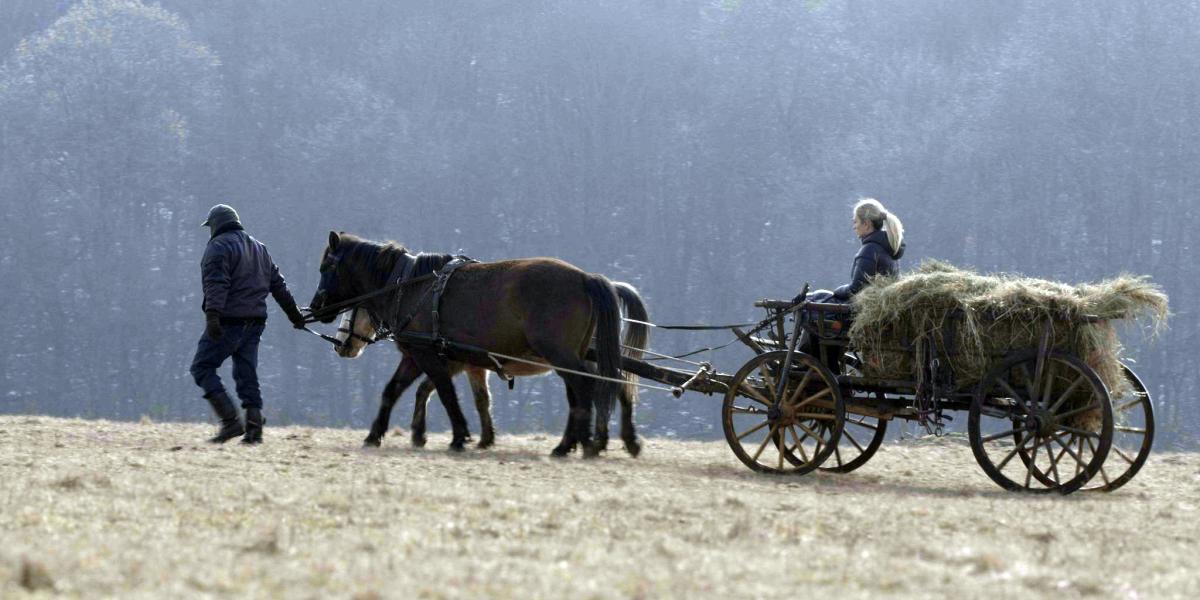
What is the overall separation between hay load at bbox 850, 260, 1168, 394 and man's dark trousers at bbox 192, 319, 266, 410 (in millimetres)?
→ 5158

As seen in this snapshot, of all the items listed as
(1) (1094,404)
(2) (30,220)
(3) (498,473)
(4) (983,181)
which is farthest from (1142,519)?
(2) (30,220)

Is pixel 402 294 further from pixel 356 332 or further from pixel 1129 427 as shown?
pixel 1129 427

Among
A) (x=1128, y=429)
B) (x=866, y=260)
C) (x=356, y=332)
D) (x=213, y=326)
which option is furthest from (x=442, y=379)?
(x=1128, y=429)

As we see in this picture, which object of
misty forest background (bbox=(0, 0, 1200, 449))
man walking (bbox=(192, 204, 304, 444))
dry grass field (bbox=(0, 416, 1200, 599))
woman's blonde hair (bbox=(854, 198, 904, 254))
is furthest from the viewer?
misty forest background (bbox=(0, 0, 1200, 449))

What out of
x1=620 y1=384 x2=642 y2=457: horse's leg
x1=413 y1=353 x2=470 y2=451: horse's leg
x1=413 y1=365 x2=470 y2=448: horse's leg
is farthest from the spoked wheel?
x1=413 y1=365 x2=470 y2=448: horse's leg

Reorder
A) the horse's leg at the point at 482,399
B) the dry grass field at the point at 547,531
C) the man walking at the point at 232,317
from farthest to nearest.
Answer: the horse's leg at the point at 482,399 < the man walking at the point at 232,317 < the dry grass field at the point at 547,531

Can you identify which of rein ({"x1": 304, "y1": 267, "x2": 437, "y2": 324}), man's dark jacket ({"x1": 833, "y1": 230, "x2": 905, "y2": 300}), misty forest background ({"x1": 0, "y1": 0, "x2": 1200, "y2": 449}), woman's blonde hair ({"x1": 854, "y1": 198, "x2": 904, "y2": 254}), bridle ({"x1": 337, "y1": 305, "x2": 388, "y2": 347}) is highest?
misty forest background ({"x1": 0, "y1": 0, "x2": 1200, "y2": 449})

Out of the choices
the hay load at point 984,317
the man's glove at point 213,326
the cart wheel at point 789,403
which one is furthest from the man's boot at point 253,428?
the hay load at point 984,317

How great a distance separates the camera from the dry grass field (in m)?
4.91

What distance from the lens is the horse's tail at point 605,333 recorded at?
10297 mm

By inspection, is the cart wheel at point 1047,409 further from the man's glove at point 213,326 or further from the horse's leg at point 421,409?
the man's glove at point 213,326

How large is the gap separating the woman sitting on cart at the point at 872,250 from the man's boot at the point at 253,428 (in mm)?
4795

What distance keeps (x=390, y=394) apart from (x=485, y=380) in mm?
983

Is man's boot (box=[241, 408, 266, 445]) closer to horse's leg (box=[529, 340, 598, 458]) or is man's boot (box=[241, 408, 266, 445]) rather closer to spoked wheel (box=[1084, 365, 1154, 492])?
horse's leg (box=[529, 340, 598, 458])
